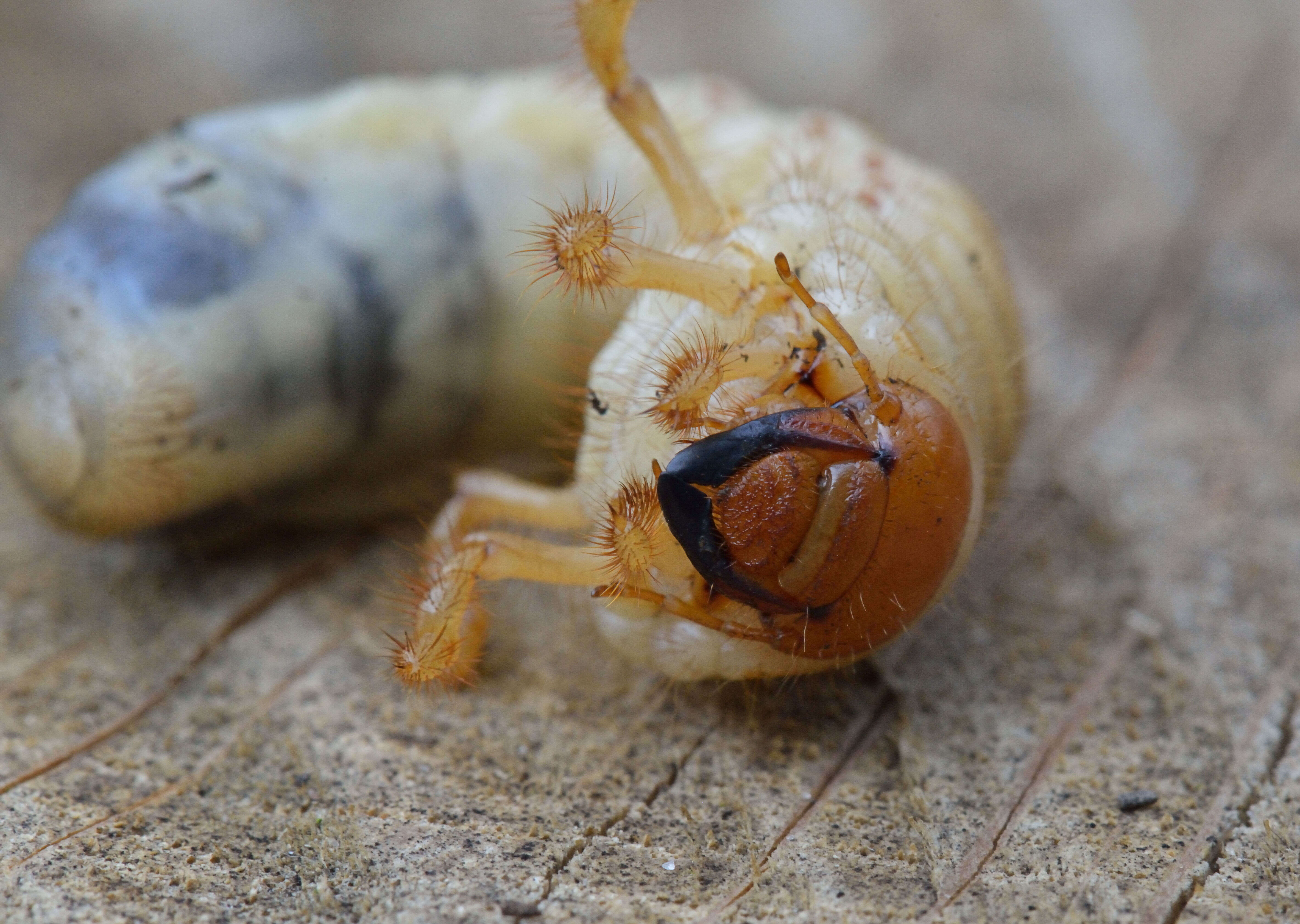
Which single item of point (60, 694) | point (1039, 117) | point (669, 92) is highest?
point (1039, 117)

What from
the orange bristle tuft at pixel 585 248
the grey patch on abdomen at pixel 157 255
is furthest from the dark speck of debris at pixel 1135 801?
the grey patch on abdomen at pixel 157 255

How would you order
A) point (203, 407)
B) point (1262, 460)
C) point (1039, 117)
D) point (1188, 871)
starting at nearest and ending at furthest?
point (1188, 871)
point (203, 407)
point (1262, 460)
point (1039, 117)

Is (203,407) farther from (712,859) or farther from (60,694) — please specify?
(712,859)

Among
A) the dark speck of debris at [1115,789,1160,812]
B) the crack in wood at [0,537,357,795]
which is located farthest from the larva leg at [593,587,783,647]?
the crack in wood at [0,537,357,795]

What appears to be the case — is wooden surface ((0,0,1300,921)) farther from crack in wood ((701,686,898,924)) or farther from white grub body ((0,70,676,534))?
white grub body ((0,70,676,534))

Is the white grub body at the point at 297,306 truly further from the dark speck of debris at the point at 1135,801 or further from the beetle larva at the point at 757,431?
the dark speck of debris at the point at 1135,801

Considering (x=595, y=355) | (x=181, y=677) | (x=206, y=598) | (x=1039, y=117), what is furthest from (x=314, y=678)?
(x=1039, y=117)

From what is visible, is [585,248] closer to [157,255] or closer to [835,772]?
[835,772]
